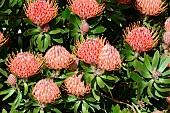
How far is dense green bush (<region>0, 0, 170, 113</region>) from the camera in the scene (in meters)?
2.14

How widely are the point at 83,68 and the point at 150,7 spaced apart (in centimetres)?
57

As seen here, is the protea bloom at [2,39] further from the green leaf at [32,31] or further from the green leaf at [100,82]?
the green leaf at [100,82]

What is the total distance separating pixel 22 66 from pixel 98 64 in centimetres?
36

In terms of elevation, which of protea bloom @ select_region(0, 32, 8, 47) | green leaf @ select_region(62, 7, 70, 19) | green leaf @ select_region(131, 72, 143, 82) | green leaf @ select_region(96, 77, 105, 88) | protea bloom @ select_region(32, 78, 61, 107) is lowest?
protea bloom @ select_region(32, 78, 61, 107)

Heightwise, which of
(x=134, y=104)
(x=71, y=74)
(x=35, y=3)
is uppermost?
(x=35, y=3)

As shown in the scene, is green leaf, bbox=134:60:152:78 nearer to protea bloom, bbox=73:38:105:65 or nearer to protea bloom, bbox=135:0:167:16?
protea bloom, bbox=73:38:105:65

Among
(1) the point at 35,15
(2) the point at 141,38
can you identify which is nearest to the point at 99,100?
(2) the point at 141,38

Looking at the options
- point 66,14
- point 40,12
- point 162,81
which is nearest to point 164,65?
point 162,81

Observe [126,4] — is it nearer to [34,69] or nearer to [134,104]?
[134,104]

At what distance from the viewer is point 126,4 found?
2500mm

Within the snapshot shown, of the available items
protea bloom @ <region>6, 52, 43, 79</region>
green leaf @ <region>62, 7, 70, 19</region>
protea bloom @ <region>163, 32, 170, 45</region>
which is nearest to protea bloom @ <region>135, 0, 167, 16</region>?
protea bloom @ <region>163, 32, 170, 45</region>

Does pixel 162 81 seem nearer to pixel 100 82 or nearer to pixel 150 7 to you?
pixel 100 82

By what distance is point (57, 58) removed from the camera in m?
2.09

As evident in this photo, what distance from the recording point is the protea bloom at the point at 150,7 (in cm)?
240
